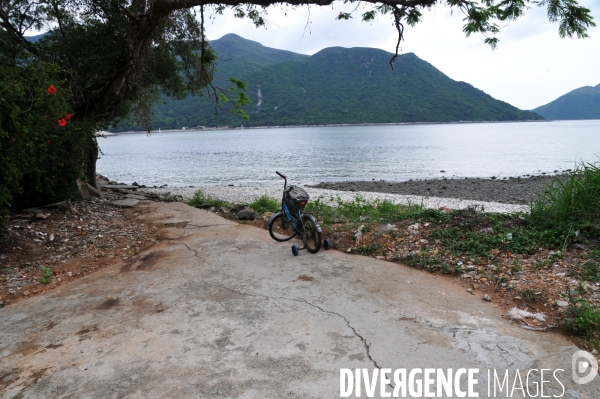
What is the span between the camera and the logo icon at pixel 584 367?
9.80 ft

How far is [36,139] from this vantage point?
20.6 ft

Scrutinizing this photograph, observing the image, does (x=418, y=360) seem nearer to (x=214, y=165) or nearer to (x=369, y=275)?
(x=369, y=275)

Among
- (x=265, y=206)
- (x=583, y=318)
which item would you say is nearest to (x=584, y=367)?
(x=583, y=318)

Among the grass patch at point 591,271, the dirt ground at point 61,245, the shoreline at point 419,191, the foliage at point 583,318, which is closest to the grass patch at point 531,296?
the foliage at point 583,318

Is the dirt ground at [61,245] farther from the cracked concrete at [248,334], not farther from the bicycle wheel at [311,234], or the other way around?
the bicycle wheel at [311,234]

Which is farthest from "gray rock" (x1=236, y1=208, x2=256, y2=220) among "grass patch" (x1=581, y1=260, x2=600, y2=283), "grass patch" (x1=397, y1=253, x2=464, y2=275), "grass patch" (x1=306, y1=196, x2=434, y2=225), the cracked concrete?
"grass patch" (x1=581, y1=260, x2=600, y2=283)

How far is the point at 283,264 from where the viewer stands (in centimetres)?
587

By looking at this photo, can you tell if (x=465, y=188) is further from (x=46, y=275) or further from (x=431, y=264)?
(x=46, y=275)

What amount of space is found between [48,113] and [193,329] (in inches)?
218

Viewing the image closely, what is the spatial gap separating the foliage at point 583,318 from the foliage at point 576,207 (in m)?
2.09

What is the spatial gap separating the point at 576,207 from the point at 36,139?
8584 millimetres

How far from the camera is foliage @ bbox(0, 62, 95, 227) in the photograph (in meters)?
5.61

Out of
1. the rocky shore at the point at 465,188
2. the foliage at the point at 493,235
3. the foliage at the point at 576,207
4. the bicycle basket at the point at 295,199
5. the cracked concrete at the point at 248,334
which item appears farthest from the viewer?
the rocky shore at the point at 465,188

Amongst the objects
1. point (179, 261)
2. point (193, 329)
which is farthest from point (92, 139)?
point (193, 329)
